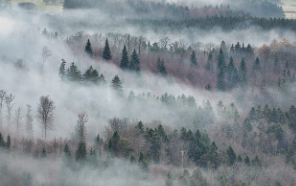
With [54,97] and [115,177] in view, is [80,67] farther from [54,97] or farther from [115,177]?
[115,177]

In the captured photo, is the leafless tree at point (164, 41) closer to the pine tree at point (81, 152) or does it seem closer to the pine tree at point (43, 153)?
the pine tree at point (81, 152)

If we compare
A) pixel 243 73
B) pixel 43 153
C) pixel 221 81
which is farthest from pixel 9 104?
pixel 243 73

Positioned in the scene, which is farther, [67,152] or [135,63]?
[135,63]

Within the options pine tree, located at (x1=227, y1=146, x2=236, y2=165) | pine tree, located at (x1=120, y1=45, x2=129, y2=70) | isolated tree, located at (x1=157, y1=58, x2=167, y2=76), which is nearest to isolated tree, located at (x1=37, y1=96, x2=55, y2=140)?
pine tree, located at (x1=227, y1=146, x2=236, y2=165)

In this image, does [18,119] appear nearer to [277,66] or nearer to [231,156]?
[231,156]

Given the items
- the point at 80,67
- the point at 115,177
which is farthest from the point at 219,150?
the point at 80,67

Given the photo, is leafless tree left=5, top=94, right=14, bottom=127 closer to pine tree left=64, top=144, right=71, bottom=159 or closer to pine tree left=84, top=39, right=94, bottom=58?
pine tree left=64, top=144, right=71, bottom=159

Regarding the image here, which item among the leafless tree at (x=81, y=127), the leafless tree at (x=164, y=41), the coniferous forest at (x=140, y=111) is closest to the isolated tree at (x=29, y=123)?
the coniferous forest at (x=140, y=111)
